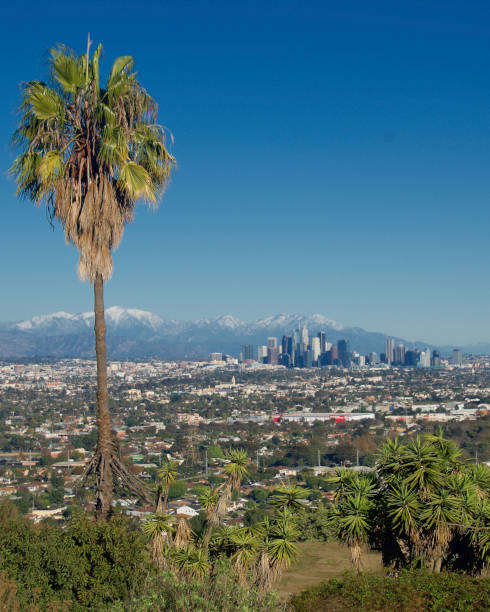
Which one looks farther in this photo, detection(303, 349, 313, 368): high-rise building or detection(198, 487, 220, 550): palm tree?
detection(303, 349, 313, 368): high-rise building

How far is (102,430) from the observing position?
24.2 feet

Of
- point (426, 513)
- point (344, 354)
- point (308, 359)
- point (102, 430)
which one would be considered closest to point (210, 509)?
point (102, 430)

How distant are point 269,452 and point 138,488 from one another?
40.4 m

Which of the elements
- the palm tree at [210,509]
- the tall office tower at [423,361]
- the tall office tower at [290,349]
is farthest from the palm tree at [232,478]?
the tall office tower at [290,349]

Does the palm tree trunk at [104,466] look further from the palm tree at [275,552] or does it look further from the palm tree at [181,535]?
the palm tree at [275,552]

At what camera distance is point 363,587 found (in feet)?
21.9

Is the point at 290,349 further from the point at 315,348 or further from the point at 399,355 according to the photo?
the point at 399,355

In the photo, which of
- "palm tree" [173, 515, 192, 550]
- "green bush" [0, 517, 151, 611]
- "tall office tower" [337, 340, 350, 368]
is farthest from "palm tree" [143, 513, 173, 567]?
"tall office tower" [337, 340, 350, 368]

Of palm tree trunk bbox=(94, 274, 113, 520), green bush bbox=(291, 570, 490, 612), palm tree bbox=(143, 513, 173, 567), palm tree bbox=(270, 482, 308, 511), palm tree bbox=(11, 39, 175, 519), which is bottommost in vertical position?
green bush bbox=(291, 570, 490, 612)

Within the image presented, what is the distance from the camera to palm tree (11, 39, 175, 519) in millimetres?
7367

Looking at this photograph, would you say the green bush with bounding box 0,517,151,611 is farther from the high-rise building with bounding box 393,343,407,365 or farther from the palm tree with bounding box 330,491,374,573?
the high-rise building with bounding box 393,343,407,365

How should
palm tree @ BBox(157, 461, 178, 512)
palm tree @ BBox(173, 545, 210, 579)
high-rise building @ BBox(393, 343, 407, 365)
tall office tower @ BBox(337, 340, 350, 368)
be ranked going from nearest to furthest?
palm tree @ BBox(173, 545, 210, 579)
palm tree @ BBox(157, 461, 178, 512)
tall office tower @ BBox(337, 340, 350, 368)
high-rise building @ BBox(393, 343, 407, 365)

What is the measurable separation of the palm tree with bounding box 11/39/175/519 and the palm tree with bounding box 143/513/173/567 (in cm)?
30

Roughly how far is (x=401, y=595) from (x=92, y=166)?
17.3ft
